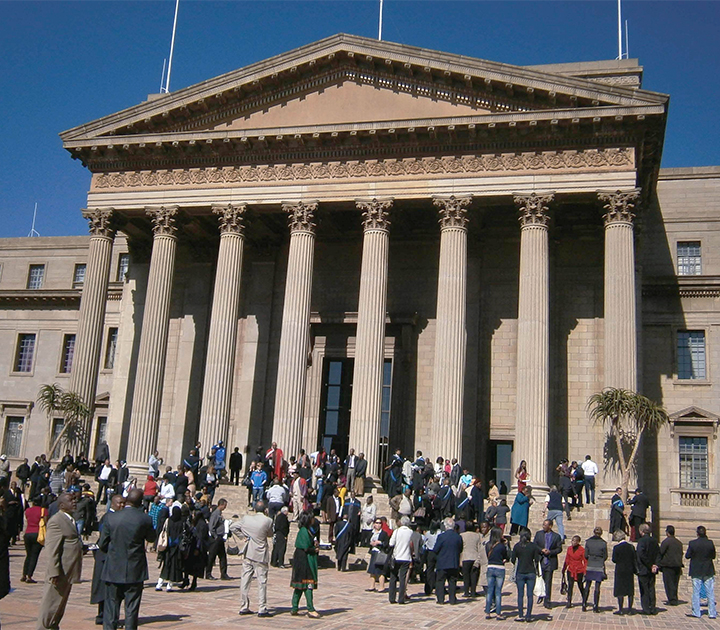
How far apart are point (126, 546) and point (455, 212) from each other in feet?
73.6

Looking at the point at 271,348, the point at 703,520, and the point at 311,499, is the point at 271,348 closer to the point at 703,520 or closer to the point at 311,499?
the point at 311,499

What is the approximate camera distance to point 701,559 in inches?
679

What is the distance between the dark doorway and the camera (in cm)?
3519

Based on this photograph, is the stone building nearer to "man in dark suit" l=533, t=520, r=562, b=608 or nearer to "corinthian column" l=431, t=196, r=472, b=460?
"corinthian column" l=431, t=196, r=472, b=460

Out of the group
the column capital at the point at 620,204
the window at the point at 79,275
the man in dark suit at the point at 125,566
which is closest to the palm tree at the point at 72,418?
the window at the point at 79,275

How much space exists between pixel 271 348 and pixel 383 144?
1019 cm

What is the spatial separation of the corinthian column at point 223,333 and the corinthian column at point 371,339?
16.6 feet

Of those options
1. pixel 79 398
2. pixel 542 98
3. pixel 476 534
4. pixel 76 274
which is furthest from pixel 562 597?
pixel 76 274

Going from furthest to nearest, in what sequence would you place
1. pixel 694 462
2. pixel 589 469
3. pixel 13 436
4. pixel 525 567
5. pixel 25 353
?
pixel 25 353, pixel 13 436, pixel 694 462, pixel 589 469, pixel 525 567

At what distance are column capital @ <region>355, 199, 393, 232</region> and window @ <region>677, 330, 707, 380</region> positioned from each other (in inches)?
522

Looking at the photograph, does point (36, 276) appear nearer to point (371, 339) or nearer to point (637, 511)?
point (371, 339)

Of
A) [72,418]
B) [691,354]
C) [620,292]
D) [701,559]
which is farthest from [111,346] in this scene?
[701,559]

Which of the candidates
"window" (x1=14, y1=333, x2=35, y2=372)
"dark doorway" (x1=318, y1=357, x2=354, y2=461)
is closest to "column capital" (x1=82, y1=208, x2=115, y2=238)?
"dark doorway" (x1=318, y1=357, x2=354, y2=461)

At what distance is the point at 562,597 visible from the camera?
18891 mm
